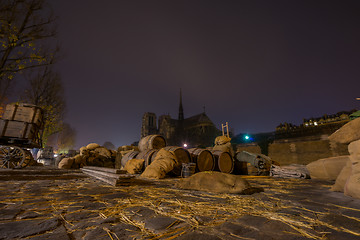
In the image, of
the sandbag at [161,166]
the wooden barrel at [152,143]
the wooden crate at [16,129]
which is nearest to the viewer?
the sandbag at [161,166]

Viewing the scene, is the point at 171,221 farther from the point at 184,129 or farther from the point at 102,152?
the point at 184,129

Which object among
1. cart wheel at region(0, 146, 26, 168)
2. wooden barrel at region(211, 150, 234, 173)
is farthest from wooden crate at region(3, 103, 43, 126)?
wooden barrel at region(211, 150, 234, 173)

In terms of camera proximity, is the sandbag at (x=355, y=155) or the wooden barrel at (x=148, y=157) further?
the wooden barrel at (x=148, y=157)

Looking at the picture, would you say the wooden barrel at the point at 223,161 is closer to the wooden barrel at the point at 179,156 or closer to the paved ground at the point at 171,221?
the wooden barrel at the point at 179,156

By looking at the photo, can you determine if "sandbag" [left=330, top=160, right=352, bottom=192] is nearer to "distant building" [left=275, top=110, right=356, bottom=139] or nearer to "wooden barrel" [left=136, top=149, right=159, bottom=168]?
"wooden barrel" [left=136, top=149, right=159, bottom=168]

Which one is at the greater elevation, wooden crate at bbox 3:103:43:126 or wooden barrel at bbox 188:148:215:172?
wooden crate at bbox 3:103:43:126

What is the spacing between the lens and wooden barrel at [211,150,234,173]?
26.2 feet

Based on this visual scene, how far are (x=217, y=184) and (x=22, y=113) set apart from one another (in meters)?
9.66

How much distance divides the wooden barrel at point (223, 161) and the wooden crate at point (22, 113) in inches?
361

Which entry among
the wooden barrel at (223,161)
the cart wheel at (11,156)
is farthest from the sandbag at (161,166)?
the cart wheel at (11,156)

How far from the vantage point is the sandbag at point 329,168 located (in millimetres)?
4616

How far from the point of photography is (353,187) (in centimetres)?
279

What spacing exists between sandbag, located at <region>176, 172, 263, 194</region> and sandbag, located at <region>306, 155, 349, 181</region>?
3048 mm

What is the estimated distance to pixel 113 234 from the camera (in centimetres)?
132
